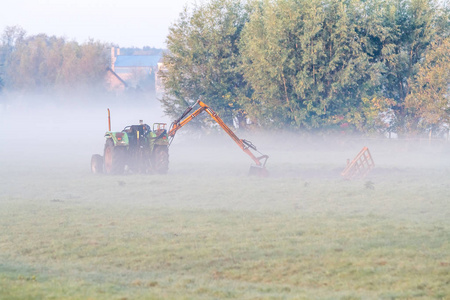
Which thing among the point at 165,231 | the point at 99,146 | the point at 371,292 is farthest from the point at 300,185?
the point at 99,146

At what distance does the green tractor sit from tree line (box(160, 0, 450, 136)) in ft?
52.0

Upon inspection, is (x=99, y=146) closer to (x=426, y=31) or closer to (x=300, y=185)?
(x=426, y=31)

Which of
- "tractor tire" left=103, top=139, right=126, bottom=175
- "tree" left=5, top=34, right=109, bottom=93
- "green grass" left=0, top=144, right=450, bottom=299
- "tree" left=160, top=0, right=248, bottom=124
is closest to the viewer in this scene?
"green grass" left=0, top=144, right=450, bottom=299

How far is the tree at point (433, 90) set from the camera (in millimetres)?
39750

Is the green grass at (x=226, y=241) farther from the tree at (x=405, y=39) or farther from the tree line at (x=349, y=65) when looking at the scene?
the tree at (x=405, y=39)

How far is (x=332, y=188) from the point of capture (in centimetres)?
2120

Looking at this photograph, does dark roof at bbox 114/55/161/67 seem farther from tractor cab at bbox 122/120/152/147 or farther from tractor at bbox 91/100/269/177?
tractor cab at bbox 122/120/152/147

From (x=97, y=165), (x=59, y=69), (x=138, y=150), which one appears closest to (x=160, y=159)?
(x=138, y=150)

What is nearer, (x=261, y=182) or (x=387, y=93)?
(x=261, y=182)

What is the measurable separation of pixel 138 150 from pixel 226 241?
15.7 metres

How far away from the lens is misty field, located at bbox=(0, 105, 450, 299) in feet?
28.1

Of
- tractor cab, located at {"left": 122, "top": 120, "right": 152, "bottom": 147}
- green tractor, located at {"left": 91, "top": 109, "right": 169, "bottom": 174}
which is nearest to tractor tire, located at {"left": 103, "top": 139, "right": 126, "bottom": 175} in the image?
green tractor, located at {"left": 91, "top": 109, "right": 169, "bottom": 174}

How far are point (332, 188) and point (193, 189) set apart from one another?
4.71m

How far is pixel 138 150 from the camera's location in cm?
2703
